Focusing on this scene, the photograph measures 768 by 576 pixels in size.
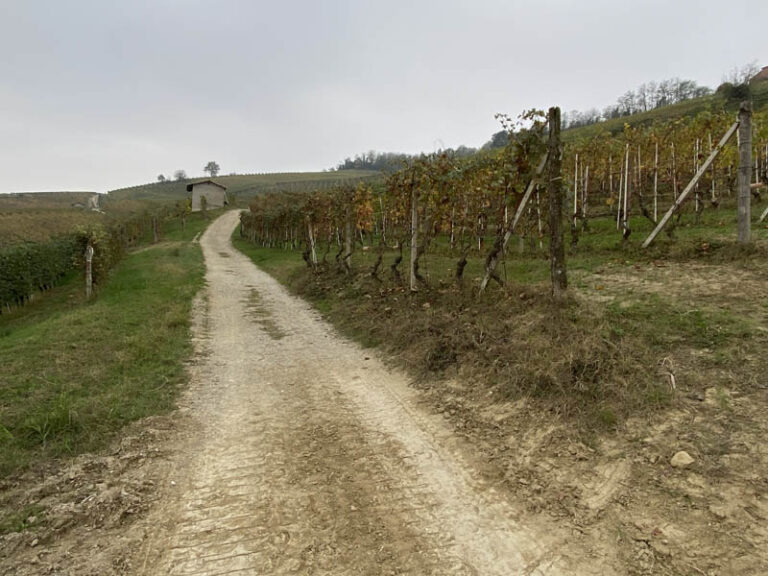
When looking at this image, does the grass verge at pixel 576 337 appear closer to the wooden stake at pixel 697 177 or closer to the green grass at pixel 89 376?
the wooden stake at pixel 697 177

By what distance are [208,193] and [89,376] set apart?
6593cm

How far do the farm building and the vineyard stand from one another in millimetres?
45430

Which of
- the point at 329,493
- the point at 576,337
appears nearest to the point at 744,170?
the point at 576,337


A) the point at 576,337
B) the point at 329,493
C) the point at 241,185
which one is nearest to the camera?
the point at 329,493

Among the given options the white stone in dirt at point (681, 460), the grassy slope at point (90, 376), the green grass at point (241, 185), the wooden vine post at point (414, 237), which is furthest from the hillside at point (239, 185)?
the white stone in dirt at point (681, 460)

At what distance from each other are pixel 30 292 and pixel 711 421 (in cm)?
2246

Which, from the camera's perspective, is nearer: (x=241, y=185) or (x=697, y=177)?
(x=697, y=177)

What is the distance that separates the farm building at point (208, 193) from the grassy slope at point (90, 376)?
5713 cm

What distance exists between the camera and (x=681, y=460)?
3510mm

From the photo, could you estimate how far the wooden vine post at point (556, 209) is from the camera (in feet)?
22.0

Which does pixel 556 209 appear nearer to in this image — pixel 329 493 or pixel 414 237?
pixel 414 237

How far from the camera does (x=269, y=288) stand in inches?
608

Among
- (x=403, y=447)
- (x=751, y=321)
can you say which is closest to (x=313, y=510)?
(x=403, y=447)

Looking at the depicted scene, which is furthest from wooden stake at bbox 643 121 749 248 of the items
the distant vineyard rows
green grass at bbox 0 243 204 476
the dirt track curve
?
the distant vineyard rows
